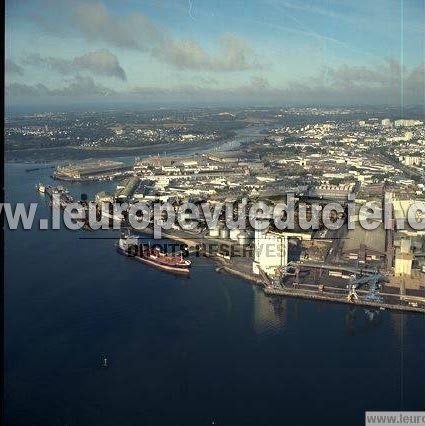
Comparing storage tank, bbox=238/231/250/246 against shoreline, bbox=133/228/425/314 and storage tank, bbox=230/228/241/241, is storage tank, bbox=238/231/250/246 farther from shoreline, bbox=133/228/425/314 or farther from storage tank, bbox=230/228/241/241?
shoreline, bbox=133/228/425/314

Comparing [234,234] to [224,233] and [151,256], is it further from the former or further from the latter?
[151,256]

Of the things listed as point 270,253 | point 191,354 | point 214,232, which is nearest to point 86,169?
point 214,232

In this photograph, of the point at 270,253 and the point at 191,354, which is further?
the point at 270,253

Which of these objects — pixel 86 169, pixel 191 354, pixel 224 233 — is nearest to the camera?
pixel 191 354

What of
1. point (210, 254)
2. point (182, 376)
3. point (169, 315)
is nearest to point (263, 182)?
point (210, 254)

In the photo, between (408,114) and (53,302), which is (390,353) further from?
(408,114)
